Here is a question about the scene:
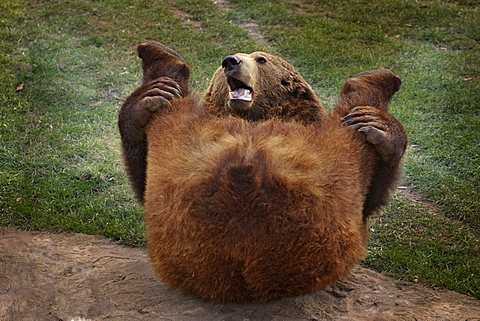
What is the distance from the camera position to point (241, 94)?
429 centimetres

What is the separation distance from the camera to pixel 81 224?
620cm

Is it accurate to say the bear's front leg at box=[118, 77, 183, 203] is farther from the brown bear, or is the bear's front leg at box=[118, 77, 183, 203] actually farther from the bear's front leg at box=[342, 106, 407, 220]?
the bear's front leg at box=[342, 106, 407, 220]

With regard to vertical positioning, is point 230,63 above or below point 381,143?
above

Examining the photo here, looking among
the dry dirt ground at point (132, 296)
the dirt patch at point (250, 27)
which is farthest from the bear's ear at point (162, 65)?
the dirt patch at point (250, 27)

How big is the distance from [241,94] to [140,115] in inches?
22.6

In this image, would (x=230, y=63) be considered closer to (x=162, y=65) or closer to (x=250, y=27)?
(x=162, y=65)

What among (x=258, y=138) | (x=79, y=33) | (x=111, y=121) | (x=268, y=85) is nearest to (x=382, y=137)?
(x=258, y=138)

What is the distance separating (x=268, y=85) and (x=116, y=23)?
7.44 m

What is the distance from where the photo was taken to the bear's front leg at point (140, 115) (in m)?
4.19

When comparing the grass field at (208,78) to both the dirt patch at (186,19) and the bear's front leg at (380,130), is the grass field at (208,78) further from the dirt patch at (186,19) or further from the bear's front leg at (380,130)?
the bear's front leg at (380,130)

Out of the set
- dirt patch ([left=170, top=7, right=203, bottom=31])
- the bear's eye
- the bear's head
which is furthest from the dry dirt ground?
dirt patch ([left=170, top=7, right=203, bottom=31])

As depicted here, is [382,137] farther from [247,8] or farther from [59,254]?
[247,8]

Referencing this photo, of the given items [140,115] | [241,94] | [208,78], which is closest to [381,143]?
[241,94]

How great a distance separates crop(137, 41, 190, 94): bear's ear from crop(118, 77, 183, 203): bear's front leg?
82mm
